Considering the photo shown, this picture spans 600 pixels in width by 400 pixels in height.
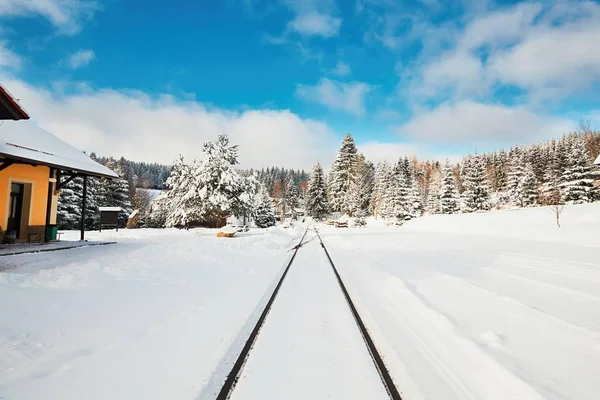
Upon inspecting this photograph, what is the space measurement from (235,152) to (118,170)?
94.2 ft

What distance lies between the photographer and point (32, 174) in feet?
46.1

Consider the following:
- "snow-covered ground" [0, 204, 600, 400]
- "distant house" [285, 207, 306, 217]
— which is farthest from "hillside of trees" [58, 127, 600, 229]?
"snow-covered ground" [0, 204, 600, 400]

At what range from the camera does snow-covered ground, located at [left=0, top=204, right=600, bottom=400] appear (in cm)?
321

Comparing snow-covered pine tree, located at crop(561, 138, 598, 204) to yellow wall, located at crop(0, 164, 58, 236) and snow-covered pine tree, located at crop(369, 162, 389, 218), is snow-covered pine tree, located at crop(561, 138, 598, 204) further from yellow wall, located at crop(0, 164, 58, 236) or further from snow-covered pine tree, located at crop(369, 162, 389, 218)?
yellow wall, located at crop(0, 164, 58, 236)

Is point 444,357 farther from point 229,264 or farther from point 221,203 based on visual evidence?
point 221,203

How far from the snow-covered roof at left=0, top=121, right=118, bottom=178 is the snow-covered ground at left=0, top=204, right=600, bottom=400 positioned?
13.7 feet

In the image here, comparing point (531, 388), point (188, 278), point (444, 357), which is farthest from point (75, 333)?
point (531, 388)

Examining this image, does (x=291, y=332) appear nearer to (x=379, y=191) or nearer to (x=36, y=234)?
(x=36, y=234)

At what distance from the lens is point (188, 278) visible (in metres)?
8.17

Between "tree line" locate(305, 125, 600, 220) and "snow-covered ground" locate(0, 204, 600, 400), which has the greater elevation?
"tree line" locate(305, 125, 600, 220)

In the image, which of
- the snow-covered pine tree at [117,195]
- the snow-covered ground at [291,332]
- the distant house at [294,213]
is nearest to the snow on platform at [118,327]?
the snow-covered ground at [291,332]

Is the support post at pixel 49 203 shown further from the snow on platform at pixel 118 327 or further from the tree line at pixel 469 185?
the tree line at pixel 469 185

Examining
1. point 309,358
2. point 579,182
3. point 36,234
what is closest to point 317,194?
point 579,182

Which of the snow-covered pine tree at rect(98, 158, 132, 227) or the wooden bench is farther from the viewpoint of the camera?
the snow-covered pine tree at rect(98, 158, 132, 227)
